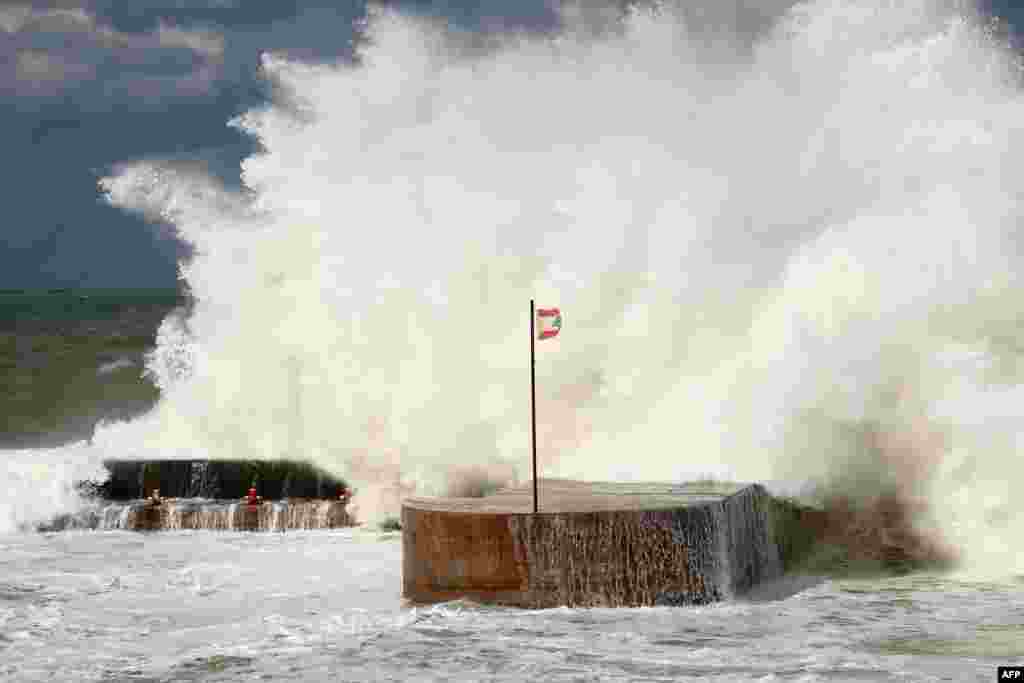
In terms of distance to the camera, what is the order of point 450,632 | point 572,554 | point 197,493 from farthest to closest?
1. point 197,493
2. point 572,554
3. point 450,632

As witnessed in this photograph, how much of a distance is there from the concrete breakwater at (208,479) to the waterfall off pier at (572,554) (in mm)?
8908

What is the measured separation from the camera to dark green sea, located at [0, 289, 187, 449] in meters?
45.9

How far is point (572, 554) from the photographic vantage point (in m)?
15.9

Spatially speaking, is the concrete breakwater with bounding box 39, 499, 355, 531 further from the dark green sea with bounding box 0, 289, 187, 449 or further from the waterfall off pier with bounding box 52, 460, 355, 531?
the dark green sea with bounding box 0, 289, 187, 449

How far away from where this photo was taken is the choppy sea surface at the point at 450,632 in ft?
44.3

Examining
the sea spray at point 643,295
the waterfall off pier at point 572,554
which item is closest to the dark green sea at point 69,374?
the sea spray at point 643,295

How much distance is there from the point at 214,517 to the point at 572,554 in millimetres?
9300

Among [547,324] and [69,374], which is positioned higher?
[69,374]

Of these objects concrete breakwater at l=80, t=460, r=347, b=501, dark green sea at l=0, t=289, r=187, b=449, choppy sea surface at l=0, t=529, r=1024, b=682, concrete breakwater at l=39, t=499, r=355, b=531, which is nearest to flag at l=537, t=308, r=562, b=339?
choppy sea surface at l=0, t=529, r=1024, b=682

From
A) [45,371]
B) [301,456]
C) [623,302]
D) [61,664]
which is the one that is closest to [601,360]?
[623,302]

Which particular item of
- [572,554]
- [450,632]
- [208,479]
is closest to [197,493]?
→ [208,479]

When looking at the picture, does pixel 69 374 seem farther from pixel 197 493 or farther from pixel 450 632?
pixel 450 632

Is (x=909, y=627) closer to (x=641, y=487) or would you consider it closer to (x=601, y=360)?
(x=641, y=487)

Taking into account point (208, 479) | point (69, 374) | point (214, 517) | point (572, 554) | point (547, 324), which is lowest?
point (572, 554)
